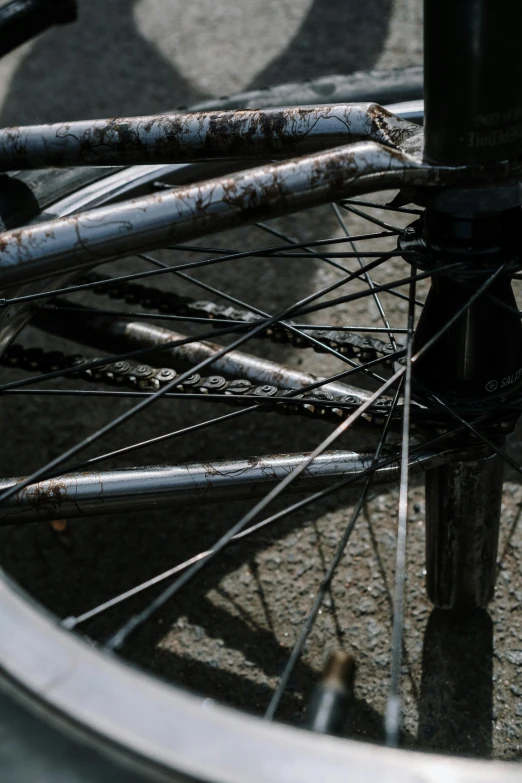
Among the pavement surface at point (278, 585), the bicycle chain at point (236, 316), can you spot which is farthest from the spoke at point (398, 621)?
the pavement surface at point (278, 585)

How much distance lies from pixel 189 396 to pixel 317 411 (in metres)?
0.14

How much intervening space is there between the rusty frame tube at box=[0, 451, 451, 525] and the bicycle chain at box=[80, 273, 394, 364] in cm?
20

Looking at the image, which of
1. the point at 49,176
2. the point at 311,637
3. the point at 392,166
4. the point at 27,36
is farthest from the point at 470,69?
the point at 27,36

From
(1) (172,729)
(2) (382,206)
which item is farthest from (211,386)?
(1) (172,729)

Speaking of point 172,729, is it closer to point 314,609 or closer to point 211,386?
point 314,609

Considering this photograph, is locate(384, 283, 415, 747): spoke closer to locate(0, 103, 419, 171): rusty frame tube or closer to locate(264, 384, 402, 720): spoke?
locate(264, 384, 402, 720): spoke

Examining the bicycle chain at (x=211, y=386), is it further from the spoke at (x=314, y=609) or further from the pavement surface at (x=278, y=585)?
the pavement surface at (x=278, y=585)

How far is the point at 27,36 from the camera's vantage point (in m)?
1.24

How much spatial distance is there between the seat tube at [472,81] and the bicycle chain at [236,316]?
1.12 feet

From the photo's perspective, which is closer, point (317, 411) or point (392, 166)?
point (392, 166)

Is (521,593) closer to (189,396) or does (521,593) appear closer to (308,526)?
(308,526)

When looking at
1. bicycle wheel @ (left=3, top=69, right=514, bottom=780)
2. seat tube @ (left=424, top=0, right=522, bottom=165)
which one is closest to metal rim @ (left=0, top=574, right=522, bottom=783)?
bicycle wheel @ (left=3, top=69, right=514, bottom=780)

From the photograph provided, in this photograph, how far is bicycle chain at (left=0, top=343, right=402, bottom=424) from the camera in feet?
2.74

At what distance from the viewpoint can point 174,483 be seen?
810mm
